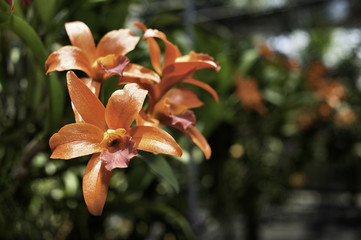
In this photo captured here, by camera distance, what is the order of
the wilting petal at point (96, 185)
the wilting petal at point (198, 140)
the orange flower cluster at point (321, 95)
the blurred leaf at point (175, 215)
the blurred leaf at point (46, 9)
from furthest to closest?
the orange flower cluster at point (321, 95) < the blurred leaf at point (175, 215) < the blurred leaf at point (46, 9) < the wilting petal at point (198, 140) < the wilting petal at point (96, 185)

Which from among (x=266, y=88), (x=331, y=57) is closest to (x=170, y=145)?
(x=266, y=88)

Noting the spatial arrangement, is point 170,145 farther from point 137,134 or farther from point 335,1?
point 335,1

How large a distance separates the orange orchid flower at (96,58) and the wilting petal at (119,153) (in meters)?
0.06

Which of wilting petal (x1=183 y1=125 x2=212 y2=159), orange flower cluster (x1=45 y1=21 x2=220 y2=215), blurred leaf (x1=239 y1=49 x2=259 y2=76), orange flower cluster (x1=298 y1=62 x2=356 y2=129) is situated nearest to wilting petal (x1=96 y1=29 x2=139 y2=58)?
orange flower cluster (x1=45 y1=21 x2=220 y2=215)

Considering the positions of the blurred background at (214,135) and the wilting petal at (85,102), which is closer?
the wilting petal at (85,102)

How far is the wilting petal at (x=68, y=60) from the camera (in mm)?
320

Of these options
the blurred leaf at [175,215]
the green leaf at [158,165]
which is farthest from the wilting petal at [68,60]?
the blurred leaf at [175,215]

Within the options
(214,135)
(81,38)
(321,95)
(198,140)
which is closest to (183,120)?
(198,140)

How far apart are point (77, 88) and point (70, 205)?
53 centimetres

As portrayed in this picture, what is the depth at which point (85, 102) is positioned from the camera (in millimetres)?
290

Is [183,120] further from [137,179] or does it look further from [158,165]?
[137,179]

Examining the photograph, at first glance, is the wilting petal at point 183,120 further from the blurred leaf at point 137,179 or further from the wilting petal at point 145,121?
the blurred leaf at point 137,179

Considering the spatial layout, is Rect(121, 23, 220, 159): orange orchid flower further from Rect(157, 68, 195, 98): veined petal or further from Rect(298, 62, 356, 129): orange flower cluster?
Rect(298, 62, 356, 129): orange flower cluster

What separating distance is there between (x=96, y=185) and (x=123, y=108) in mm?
65
